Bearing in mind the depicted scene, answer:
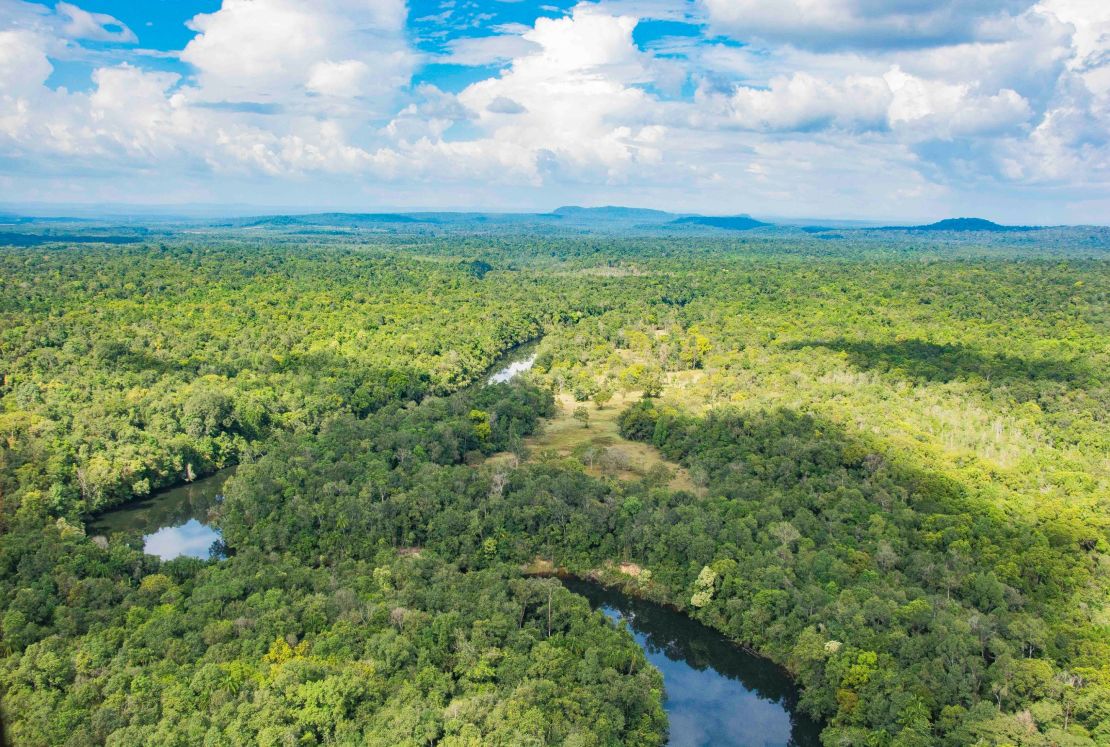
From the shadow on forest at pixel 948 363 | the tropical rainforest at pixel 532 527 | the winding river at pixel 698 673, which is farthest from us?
the shadow on forest at pixel 948 363

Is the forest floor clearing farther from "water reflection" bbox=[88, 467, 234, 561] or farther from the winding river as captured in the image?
"water reflection" bbox=[88, 467, 234, 561]

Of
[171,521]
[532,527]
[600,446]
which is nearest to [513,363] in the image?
[600,446]

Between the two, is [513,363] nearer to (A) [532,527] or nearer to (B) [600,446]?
(B) [600,446]

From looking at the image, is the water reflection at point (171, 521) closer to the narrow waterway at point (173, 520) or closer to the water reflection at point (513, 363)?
the narrow waterway at point (173, 520)

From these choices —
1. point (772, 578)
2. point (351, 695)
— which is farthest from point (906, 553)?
point (351, 695)

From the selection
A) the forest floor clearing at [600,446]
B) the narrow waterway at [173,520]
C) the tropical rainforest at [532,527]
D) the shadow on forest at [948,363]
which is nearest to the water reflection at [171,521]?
the narrow waterway at [173,520]

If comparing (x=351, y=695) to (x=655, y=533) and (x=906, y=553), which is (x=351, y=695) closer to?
(x=655, y=533)
